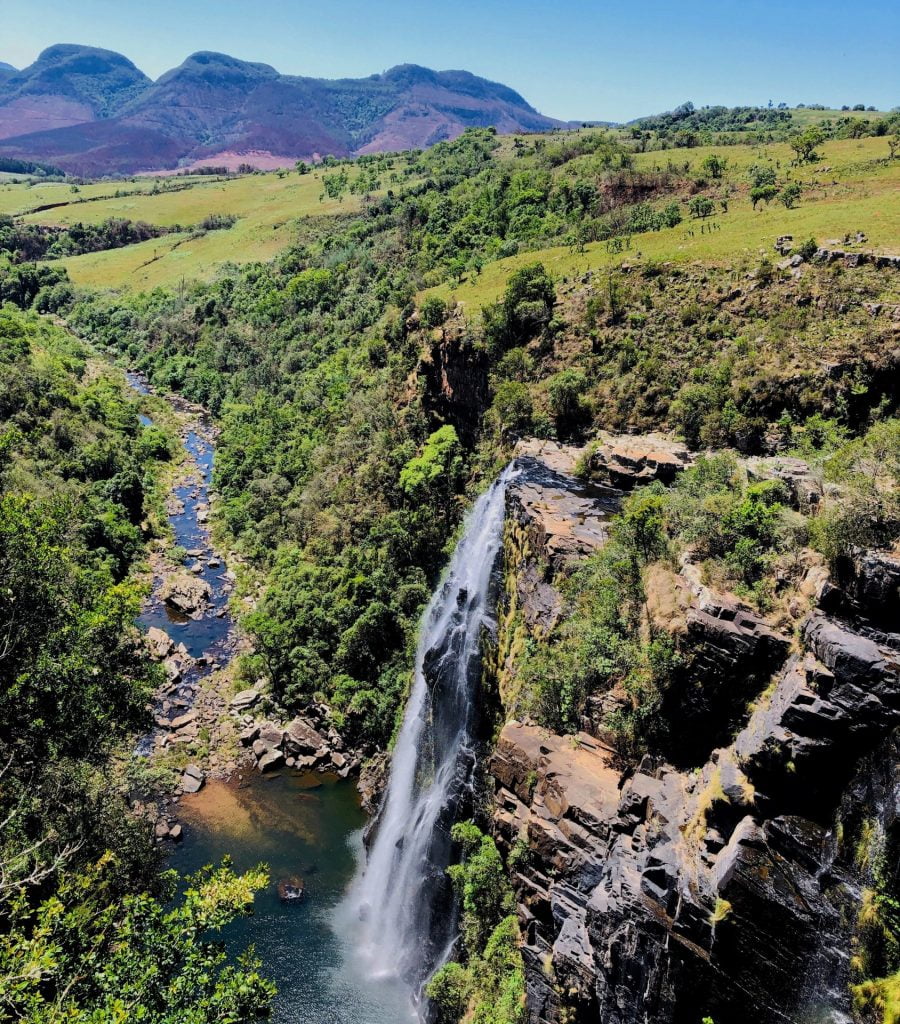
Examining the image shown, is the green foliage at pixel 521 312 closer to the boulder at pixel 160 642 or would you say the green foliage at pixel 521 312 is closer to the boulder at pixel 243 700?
the boulder at pixel 243 700

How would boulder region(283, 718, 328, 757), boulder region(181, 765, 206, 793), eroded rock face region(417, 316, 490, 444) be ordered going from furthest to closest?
1. eroded rock face region(417, 316, 490, 444)
2. boulder region(283, 718, 328, 757)
3. boulder region(181, 765, 206, 793)

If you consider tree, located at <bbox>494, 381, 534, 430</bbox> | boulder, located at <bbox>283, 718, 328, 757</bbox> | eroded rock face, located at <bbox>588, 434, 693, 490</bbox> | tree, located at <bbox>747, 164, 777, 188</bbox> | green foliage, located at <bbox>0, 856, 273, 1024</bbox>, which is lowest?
boulder, located at <bbox>283, 718, 328, 757</bbox>

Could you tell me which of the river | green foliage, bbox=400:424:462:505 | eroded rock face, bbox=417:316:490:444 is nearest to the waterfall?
the river

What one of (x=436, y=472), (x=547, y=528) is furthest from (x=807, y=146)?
(x=547, y=528)

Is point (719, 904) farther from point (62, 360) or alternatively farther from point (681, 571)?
point (62, 360)

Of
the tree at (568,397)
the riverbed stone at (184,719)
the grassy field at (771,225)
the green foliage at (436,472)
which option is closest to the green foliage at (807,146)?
the grassy field at (771,225)

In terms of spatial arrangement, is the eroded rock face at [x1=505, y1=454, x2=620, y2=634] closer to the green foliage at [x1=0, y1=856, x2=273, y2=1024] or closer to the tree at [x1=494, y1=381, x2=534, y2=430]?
the tree at [x1=494, y1=381, x2=534, y2=430]

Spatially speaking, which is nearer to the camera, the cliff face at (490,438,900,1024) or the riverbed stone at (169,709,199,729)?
the cliff face at (490,438,900,1024)

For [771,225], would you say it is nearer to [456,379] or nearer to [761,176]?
[761,176]

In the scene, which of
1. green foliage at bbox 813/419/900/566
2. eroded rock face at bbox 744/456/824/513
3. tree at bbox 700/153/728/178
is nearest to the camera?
green foliage at bbox 813/419/900/566
